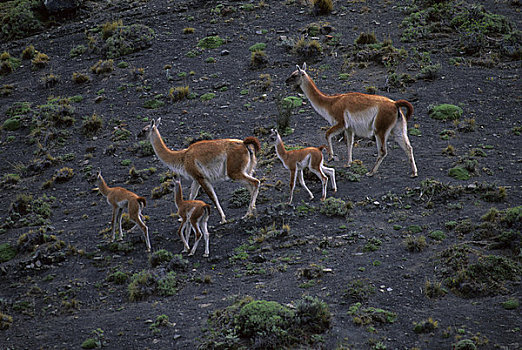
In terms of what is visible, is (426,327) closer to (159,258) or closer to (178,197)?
(159,258)

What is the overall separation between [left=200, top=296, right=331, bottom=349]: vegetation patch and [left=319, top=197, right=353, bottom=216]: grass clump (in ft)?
11.5

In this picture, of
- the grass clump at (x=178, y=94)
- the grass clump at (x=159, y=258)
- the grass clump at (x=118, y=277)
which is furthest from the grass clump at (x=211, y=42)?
the grass clump at (x=118, y=277)

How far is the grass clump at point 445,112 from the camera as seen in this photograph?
16766 millimetres

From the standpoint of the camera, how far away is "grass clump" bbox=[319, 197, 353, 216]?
12344mm

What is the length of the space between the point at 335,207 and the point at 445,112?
6.62 m

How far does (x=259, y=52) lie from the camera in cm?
2230

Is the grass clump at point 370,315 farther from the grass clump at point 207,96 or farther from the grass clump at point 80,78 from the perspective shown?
the grass clump at point 80,78

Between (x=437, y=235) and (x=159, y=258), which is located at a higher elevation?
(x=159, y=258)

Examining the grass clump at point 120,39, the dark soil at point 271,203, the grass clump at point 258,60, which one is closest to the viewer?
the dark soil at point 271,203

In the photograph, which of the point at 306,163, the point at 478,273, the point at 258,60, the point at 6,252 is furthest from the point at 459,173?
the point at 6,252

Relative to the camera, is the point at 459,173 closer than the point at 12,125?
Yes

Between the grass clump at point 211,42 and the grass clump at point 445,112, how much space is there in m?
10.9

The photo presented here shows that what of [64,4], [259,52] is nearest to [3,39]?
[64,4]

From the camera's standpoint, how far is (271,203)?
44.0ft
